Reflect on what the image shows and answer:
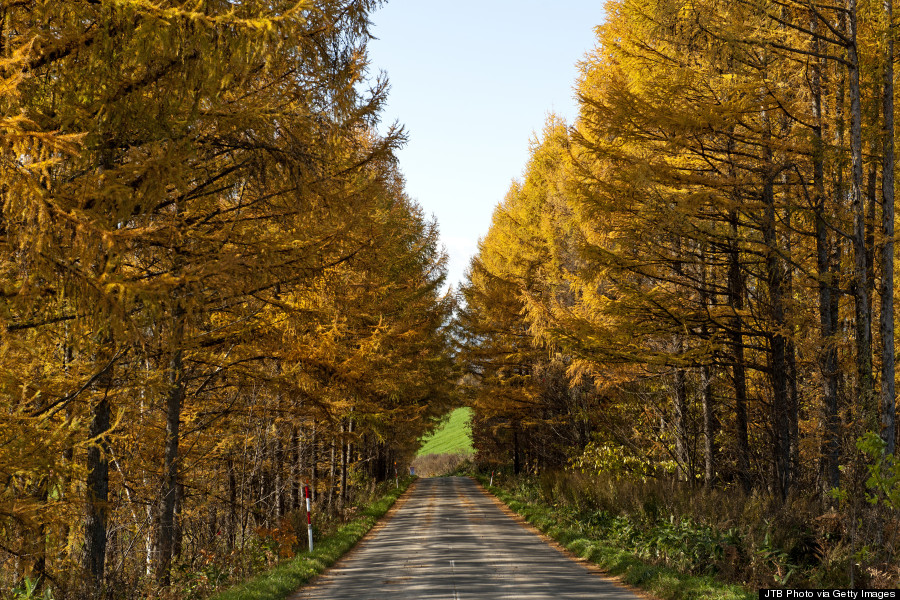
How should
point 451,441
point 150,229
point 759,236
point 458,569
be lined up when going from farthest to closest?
point 451,441
point 759,236
point 458,569
point 150,229

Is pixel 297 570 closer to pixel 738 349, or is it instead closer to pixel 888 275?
pixel 738 349

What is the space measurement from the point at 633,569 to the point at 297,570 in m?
5.66

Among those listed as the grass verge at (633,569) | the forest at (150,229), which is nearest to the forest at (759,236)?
the grass verge at (633,569)

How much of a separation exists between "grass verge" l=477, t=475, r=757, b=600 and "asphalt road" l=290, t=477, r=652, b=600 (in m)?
0.40

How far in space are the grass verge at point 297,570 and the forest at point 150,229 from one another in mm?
892

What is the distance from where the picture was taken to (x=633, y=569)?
10.9m

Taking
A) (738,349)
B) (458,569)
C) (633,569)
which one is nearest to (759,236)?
(738,349)

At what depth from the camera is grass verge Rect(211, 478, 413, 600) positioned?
10.0 metres

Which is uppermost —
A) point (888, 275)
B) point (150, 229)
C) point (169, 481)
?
point (888, 275)

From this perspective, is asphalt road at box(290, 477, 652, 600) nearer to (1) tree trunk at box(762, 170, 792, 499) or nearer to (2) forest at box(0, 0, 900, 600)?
(2) forest at box(0, 0, 900, 600)

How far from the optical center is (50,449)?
20.3ft

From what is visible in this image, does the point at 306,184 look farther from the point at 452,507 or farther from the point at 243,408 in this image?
the point at 452,507

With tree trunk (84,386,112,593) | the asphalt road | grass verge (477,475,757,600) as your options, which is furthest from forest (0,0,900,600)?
the asphalt road

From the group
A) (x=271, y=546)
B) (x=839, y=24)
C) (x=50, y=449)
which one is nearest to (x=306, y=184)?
(x=50, y=449)
